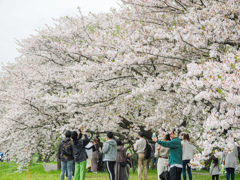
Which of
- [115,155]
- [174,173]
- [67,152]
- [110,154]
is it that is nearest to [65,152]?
[67,152]

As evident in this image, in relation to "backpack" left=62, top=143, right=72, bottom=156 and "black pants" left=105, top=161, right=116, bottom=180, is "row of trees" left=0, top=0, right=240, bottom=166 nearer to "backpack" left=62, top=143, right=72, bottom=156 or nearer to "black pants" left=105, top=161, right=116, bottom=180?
"backpack" left=62, top=143, right=72, bottom=156

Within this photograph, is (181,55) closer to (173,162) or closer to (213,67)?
(213,67)

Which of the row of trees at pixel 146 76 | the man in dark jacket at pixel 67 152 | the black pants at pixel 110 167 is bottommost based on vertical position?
the black pants at pixel 110 167

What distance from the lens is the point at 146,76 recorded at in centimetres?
930

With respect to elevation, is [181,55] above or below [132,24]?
below

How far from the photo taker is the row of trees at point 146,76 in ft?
19.0

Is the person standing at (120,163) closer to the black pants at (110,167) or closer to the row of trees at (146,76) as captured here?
the black pants at (110,167)

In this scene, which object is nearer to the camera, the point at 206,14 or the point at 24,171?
the point at 206,14

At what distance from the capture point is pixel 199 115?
883cm

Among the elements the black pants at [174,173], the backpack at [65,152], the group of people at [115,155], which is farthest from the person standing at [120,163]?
the black pants at [174,173]

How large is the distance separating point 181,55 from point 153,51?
99 cm

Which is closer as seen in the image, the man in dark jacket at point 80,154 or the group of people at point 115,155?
the group of people at point 115,155

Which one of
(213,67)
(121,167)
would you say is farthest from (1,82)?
(213,67)

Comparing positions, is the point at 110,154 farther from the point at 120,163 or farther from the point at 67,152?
the point at 67,152
